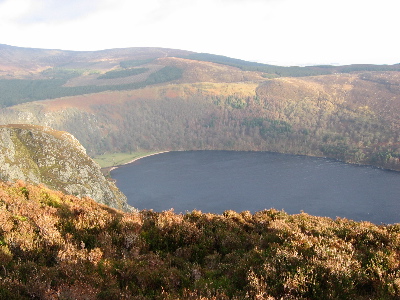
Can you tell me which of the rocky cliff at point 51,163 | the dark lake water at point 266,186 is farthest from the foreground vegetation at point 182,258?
the dark lake water at point 266,186

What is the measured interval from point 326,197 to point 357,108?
384 feet

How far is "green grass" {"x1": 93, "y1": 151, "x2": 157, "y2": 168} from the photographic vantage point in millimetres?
171425

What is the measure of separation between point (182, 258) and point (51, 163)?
233ft

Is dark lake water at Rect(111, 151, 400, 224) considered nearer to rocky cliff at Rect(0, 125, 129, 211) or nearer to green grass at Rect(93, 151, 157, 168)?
green grass at Rect(93, 151, 157, 168)

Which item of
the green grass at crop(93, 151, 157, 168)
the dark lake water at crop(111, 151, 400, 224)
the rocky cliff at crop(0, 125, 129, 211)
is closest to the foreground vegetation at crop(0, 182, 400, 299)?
the rocky cliff at crop(0, 125, 129, 211)

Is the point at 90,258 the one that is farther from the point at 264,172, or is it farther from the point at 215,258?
the point at 264,172

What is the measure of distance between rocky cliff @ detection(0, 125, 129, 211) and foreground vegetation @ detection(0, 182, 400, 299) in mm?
54688

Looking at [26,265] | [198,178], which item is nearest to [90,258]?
[26,265]

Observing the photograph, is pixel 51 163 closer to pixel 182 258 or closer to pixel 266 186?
pixel 182 258

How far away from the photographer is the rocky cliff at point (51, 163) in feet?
211

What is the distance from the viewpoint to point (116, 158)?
18512cm

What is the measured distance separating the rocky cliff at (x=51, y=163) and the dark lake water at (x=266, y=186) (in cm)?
2774

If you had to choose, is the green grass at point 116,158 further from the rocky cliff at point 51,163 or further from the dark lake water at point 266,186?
the rocky cliff at point 51,163

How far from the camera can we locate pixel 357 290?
325 inches
